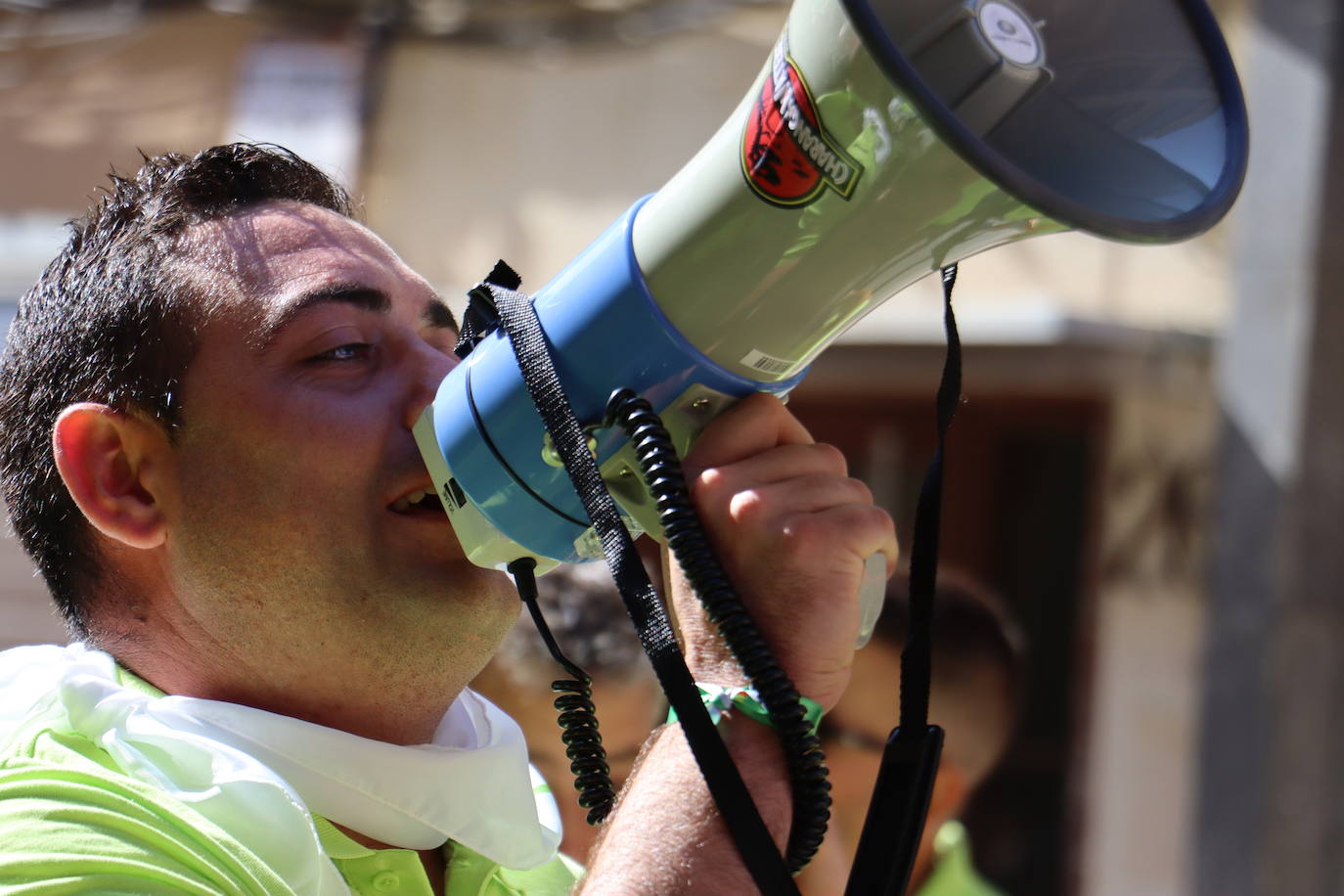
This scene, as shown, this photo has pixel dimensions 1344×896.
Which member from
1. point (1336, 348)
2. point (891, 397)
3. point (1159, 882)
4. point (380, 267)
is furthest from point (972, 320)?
point (380, 267)

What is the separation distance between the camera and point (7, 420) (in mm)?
1768

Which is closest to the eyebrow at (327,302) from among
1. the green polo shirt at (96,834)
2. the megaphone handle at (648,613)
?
the megaphone handle at (648,613)

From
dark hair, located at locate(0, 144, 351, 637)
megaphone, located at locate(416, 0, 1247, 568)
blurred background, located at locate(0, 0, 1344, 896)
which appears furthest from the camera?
blurred background, located at locate(0, 0, 1344, 896)

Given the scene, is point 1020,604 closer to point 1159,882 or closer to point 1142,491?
point 1142,491

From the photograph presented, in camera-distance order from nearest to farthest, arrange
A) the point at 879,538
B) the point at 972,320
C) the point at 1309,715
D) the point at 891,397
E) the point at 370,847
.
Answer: the point at 879,538 < the point at 370,847 < the point at 1309,715 < the point at 972,320 < the point at 891,397

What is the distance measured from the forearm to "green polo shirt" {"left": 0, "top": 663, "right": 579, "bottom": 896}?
0.30 meters

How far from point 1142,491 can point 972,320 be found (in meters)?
1.10

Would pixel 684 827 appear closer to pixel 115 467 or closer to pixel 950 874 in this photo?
pixel 115 467

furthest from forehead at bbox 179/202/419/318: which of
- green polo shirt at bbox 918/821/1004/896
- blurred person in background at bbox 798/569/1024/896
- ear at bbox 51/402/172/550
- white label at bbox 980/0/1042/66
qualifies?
green polo shirt at bbox 918/821/1004/896

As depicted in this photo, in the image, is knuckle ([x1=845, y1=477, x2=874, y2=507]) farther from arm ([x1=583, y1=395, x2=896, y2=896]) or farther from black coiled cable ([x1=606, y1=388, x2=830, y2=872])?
black coiled cable ([x1=606, y1=388, x2=830, y2=872])

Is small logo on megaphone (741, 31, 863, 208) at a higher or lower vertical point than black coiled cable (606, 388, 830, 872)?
higher

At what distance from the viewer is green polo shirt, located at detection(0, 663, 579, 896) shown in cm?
122

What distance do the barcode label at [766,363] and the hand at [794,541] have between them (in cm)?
4

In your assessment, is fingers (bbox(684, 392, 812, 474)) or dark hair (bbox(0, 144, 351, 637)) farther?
dark hair (bbox(0, 144, 351, 637))
